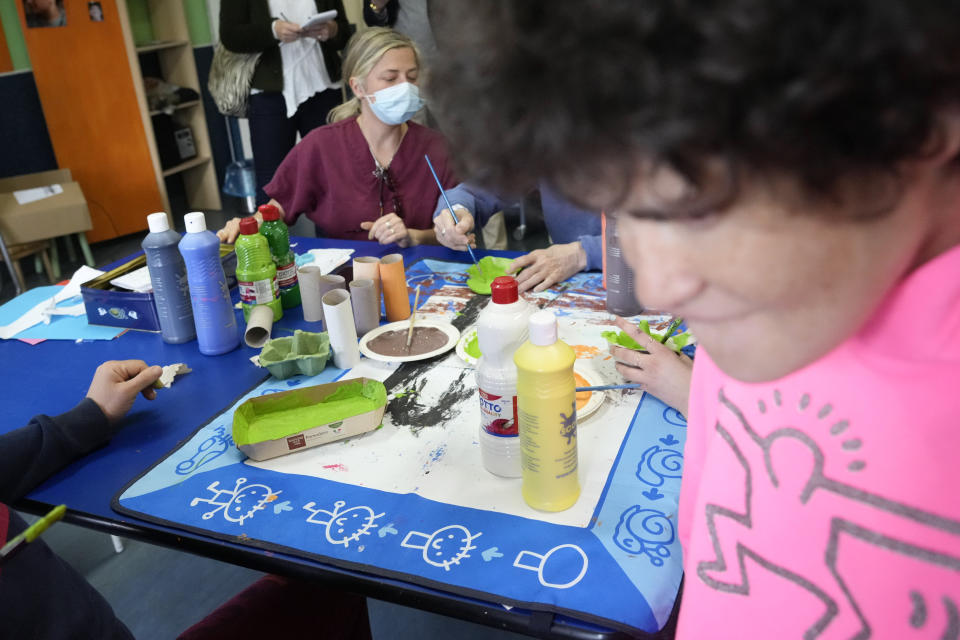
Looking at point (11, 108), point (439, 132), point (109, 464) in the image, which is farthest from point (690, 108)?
point (11, 108)

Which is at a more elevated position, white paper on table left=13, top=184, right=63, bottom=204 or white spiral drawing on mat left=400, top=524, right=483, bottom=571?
white paper on table left=13, top=184, right=63, bottom=204

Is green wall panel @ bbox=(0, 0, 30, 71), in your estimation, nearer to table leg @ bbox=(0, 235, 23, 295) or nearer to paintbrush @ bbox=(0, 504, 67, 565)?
table leg @ bbox=(0, 235, 23, 295)

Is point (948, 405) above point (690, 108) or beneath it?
beneath

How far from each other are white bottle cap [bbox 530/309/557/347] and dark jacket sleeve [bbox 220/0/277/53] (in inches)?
108

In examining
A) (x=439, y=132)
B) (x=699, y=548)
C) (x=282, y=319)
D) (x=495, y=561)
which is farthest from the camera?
(x=282, y=319)

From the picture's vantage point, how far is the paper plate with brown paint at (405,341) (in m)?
1.28

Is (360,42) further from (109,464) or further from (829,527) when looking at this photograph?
(829,527)

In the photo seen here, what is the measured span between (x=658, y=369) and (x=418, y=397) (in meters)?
0.38

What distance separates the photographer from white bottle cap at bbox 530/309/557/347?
80 centimetres

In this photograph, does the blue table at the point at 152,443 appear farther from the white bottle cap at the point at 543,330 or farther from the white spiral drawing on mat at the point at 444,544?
the white bottle cap at the point at 543,330

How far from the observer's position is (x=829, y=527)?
51cm

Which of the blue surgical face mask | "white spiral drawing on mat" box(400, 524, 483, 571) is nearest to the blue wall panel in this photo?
the blue surgical face mask

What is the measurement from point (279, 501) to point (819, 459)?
26.4 inches

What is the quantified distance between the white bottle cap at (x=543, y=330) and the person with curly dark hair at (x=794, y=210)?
0.90ft
